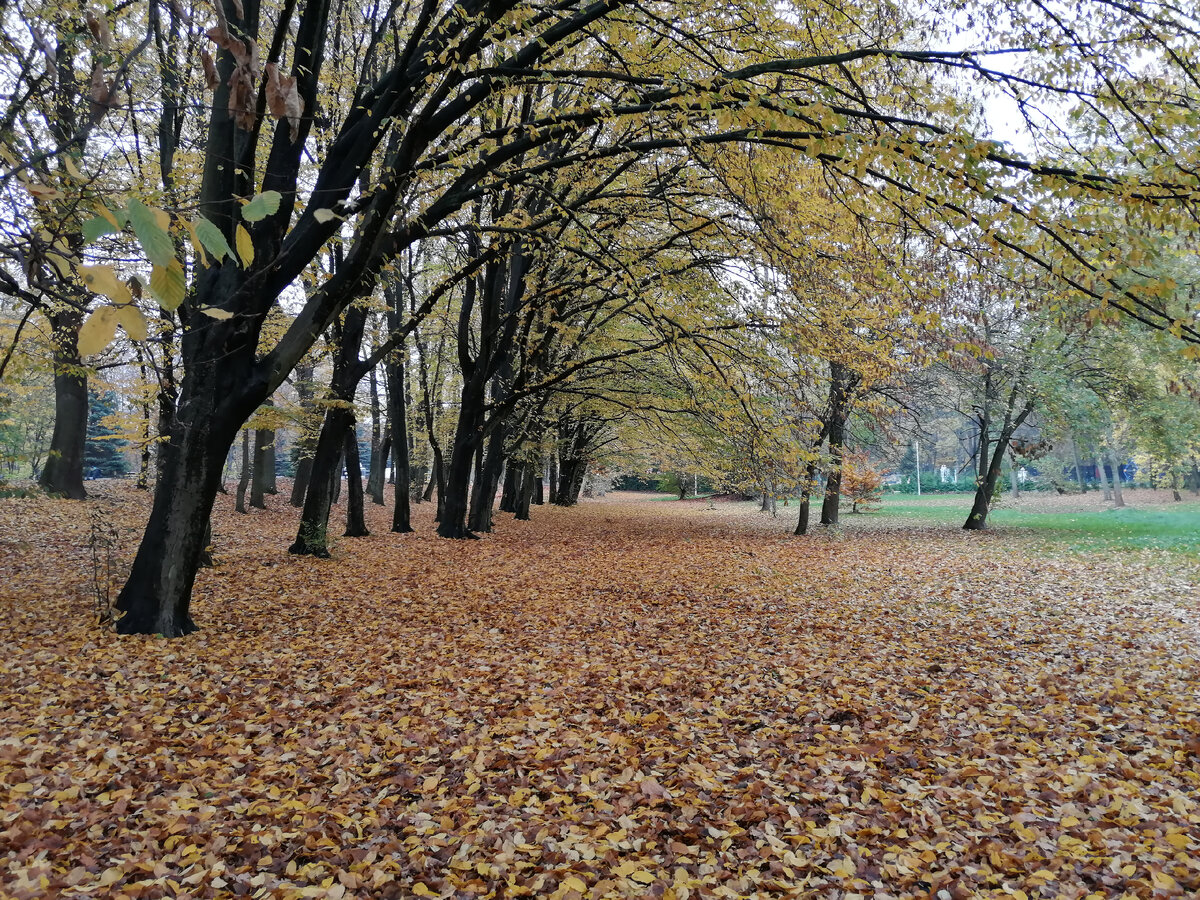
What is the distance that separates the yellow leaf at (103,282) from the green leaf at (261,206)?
24 cm

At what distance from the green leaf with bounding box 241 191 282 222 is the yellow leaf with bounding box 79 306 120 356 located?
27 cm

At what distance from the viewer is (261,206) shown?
1198 millimetres

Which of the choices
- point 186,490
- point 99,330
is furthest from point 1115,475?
point 99,330

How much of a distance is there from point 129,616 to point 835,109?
287 inches

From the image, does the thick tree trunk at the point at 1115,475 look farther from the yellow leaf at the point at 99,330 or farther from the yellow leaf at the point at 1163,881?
the yellow leaf at the point at 99,330

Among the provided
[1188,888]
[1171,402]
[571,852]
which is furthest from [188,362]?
[1171,402]

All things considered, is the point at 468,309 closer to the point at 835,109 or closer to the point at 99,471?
the point at 835,109

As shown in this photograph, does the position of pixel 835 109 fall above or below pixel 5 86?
below

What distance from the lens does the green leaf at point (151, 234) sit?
3.34ft

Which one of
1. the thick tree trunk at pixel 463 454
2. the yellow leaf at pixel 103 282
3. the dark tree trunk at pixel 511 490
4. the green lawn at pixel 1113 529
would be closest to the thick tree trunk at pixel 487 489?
the thick tree trunk at pixel 463 454

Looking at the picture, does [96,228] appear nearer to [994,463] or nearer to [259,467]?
[259,467]

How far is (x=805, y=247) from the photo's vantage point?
23.4 feet

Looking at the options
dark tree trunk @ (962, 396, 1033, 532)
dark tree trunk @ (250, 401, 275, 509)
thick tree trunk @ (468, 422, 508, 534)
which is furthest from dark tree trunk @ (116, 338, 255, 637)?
dark tree trunk @ (962, 396, 1033, 532)

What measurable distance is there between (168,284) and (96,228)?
129 millimetres
